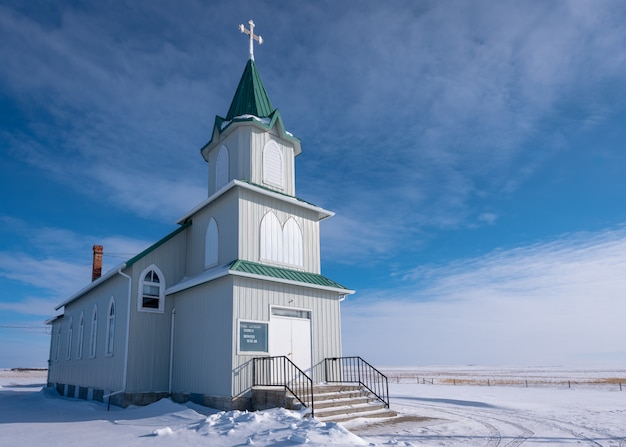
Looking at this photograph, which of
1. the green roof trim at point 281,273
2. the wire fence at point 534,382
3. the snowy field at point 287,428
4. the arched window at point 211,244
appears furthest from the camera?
the wire fence at point 534,382

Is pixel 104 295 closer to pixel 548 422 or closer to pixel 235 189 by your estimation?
pixel 235 189

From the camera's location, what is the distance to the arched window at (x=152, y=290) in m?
15.9

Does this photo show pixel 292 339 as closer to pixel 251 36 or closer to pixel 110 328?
pixel 110 328

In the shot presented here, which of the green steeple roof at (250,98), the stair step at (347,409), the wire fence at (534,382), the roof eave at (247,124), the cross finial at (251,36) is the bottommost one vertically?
the wire fence at (534,382)

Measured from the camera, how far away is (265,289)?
14.4 metres

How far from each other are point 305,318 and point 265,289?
1.78 meters

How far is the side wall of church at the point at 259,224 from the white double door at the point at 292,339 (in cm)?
191

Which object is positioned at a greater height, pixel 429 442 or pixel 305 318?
pixel 305 318

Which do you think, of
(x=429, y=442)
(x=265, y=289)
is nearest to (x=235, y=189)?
(x=265, y=289)

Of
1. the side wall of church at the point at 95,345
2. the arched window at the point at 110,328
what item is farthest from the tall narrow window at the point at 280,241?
the arched window at the point at 110,328

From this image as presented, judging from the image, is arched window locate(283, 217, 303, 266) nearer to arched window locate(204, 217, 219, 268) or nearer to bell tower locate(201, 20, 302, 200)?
bell tower locate(201, 20, 302, 200)

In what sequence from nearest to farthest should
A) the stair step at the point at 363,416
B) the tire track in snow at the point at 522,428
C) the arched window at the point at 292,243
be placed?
1. the tire track in snow at the point at 522,428
2. the stair step at the point at 363,416
3. the arched window at the point at 292,243

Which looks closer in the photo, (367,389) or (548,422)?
(548,422)

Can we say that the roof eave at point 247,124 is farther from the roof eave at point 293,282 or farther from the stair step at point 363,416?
the stair step at point 363,416
